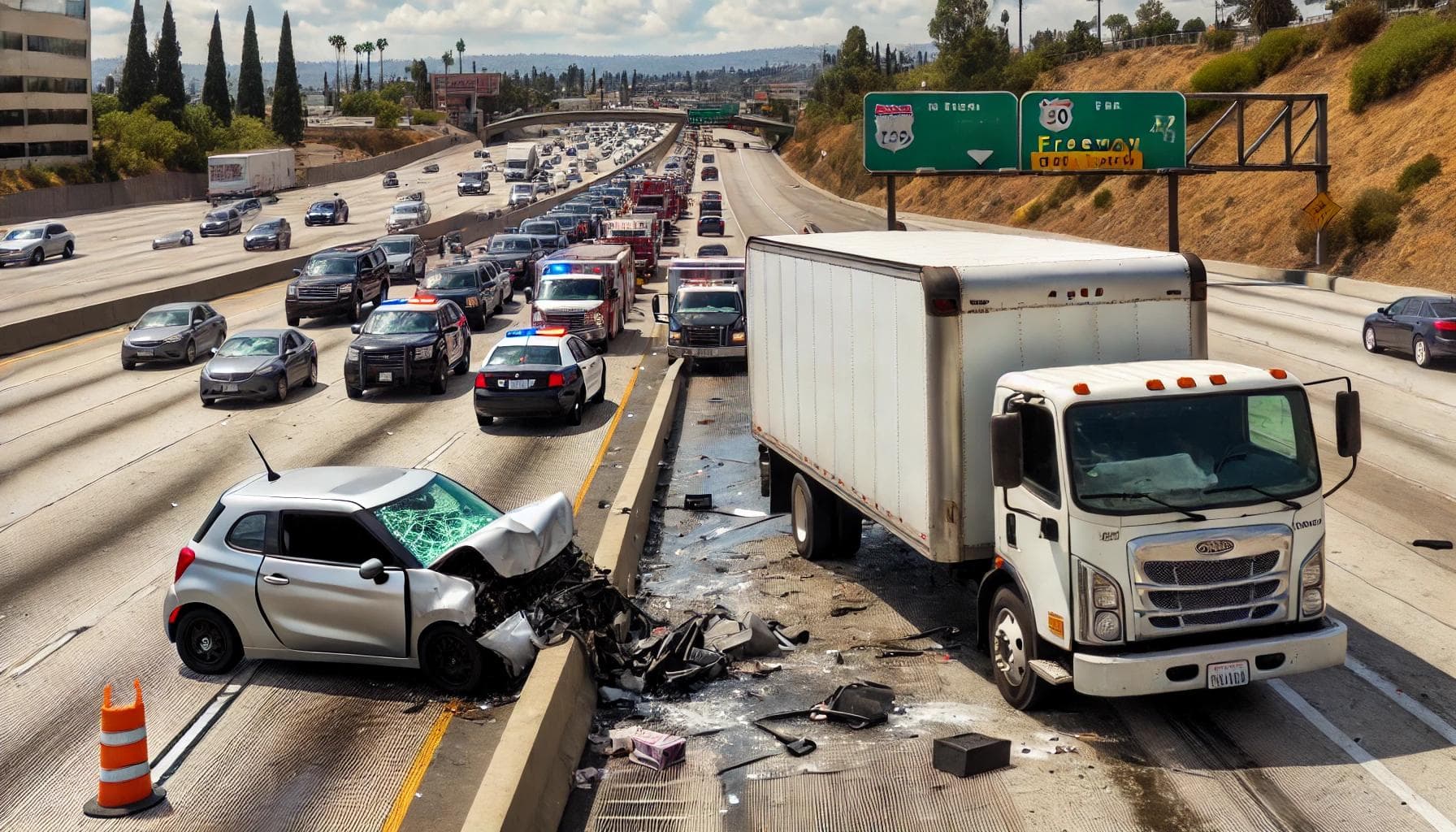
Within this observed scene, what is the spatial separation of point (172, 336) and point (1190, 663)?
28.5 m

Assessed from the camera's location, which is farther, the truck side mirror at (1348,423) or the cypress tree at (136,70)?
the cypress tree at (136,70)

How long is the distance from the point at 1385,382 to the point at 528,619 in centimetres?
2177

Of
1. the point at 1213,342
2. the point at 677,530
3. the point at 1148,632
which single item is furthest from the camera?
the point at 1213,342

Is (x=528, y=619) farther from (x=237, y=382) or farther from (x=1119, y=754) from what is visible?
(x=237, y=382)

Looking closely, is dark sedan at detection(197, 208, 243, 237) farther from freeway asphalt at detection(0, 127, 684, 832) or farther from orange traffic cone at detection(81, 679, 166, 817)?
orange traffic cone at detection(81, 679, 166, 817)

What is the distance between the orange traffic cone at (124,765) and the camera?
905 cm

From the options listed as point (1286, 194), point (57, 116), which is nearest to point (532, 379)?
point (1286, 194)

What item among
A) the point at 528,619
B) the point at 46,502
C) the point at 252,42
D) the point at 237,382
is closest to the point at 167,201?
the point at 252,42

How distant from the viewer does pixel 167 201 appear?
11769cm

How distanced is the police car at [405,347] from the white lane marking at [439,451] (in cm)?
401

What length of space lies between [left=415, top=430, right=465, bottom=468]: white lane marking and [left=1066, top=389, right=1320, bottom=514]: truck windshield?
43.9 ft

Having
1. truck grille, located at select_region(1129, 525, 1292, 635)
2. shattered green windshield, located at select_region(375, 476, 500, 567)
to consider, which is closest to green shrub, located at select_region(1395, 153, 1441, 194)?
truck grille, located at select_region(1129, 525, 1292, 635)

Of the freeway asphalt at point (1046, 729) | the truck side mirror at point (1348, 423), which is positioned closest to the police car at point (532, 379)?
the freeway asphalt at point (1046, 729)

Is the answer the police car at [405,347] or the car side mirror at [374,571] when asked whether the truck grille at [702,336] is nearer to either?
the police car at [405,347]
